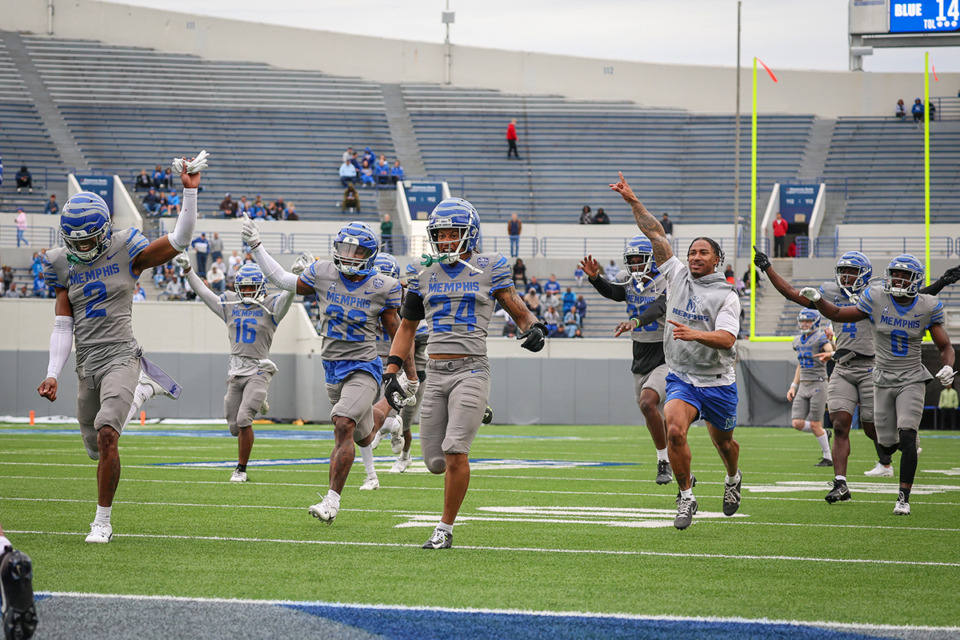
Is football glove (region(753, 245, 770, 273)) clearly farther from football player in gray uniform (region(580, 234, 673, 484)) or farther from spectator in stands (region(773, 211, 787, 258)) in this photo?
spectator in stands (region(773, 211, 787, 258))

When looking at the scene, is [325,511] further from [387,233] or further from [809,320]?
[387,233]

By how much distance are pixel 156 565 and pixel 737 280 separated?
2592 cm

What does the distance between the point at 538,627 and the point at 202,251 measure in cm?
2558

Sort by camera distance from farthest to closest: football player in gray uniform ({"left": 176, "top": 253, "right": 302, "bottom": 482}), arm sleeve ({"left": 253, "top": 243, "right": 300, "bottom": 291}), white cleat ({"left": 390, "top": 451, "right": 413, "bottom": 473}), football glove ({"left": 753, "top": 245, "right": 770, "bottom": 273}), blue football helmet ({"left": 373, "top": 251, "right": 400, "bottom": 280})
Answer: white cleat ({"left": 390, "top": 451, "right": 413, "bottom": 473}) < football player in gray uniform ({"left": 176, "top": 253, "right": 302, "bottom": 482}) < blue football helmet ({"left": 373, "top": 251, "right": 400, "bottom": 280}) < football glove ({"left": 753, "top": 245, "right": 770, "bottom": 273}) < arm sleeve ({"left": 253, "top": 243, "right": 300, "bottom": 291})

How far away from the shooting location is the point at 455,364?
732cm

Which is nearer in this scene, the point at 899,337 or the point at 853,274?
the point at 899,337

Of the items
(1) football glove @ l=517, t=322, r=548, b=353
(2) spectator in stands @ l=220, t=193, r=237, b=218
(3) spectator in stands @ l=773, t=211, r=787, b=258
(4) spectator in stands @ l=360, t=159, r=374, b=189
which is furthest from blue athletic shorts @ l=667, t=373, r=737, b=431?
(4) spectator in stands @ l=360, t=159, r=374, b=189

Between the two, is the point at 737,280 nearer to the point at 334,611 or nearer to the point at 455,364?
the point at 455,364

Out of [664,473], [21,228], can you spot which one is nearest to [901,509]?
[664,473]

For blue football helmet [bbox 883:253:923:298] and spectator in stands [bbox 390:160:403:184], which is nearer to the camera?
blue football helmet [bbox 883:253:923:298]

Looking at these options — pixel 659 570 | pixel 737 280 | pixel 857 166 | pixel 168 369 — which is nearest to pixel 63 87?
pixel 168 369

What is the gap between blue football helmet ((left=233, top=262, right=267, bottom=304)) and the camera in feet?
39.7

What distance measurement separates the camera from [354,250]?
8.62m

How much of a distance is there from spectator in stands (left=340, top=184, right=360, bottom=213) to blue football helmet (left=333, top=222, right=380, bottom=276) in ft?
84.8
